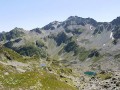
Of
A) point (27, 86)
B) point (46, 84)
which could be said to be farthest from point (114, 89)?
point (27, 86)

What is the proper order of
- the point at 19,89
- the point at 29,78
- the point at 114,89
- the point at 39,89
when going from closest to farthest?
the point at 19,89 < the point at 39,89 < the point at 29,78 < the point at 114,89

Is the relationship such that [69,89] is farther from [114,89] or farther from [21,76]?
[114,89]

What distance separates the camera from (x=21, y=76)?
264 ft

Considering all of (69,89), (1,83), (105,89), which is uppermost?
(1,83)

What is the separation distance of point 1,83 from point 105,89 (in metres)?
52.4

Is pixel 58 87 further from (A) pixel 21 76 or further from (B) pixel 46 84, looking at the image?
(A) pixel 21 76

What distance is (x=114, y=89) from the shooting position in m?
105

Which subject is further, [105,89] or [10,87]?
[105,89]

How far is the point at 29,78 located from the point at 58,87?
939 cm

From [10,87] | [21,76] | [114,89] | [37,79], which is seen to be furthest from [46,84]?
[114,89]

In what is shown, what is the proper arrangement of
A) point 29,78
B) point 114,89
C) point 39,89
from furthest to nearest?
point 114,89 → point 29,78 → point 39,89

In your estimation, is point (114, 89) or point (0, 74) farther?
point (114, 89)

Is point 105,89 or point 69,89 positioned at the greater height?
point 69,89

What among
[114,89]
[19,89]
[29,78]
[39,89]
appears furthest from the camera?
[114,89]
